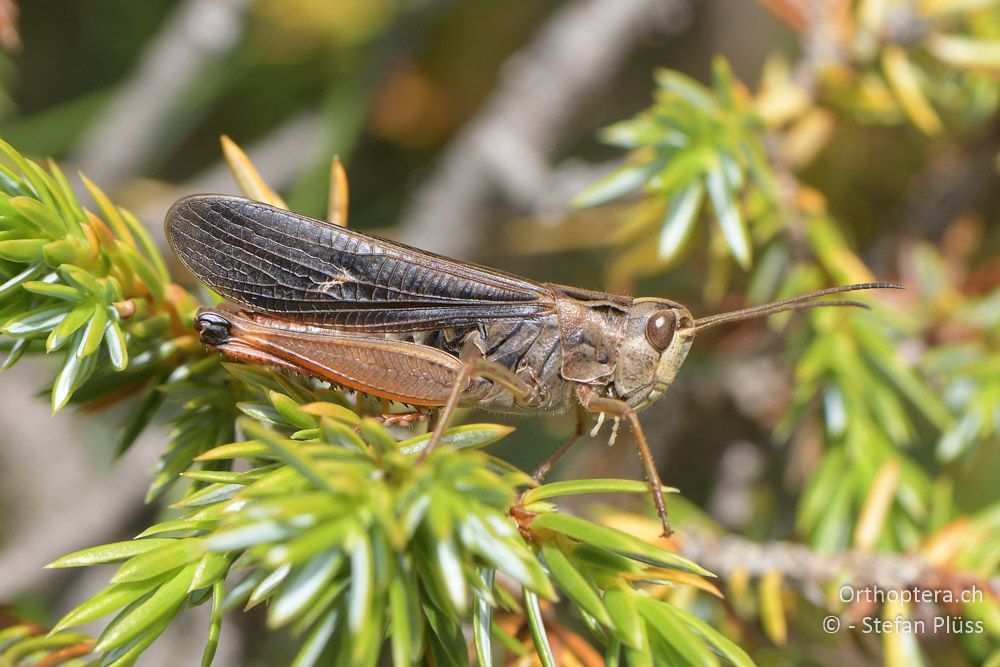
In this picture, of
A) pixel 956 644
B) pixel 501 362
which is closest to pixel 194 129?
pixel 501 362

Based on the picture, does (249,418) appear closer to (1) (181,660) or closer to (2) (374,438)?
(2) (374,438)

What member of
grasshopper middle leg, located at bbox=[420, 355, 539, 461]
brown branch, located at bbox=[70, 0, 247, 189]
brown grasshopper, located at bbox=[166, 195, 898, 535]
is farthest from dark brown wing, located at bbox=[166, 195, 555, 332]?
brown branch, located at bbox=[70, 0, 247, 189]

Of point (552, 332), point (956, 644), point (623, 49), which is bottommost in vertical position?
point (956, 644)

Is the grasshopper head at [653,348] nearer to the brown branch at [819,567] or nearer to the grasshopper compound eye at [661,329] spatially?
the grasshopper compound eye at [661,329]

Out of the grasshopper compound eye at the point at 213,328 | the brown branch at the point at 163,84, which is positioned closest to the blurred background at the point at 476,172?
the brown branch at the point at 163,84

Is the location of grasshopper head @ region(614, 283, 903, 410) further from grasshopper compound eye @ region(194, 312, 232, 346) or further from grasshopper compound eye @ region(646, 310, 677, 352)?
grasshopper compound eye @ region(194, 312, 232, 346)
